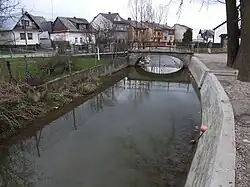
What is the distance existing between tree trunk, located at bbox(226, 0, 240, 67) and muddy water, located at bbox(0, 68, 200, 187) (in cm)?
502

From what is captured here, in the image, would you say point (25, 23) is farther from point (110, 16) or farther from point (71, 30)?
point (110, 16)

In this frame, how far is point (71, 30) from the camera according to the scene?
4228cm

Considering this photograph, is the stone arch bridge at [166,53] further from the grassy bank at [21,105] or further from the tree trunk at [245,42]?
the tree trunk at [245,42]

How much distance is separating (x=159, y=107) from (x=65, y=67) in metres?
7.99

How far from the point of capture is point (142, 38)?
3903 centimetres

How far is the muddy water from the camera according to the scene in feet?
23.8

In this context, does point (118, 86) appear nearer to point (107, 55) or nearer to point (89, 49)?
point (107, 55)

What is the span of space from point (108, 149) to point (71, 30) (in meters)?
36.1

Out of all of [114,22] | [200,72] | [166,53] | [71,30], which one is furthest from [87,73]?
[114,22]

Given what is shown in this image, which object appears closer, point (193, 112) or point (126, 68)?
point (193, 112)

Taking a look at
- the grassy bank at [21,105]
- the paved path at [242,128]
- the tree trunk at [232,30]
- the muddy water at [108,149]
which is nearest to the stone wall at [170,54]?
the tree trunk at [232,30]

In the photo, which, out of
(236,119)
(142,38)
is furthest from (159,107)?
(142,38)

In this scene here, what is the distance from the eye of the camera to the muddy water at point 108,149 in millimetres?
7258

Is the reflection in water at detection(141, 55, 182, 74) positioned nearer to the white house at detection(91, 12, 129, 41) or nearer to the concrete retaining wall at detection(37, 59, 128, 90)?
the concrete retaining wall at detection(37, 59, 128, 90)
